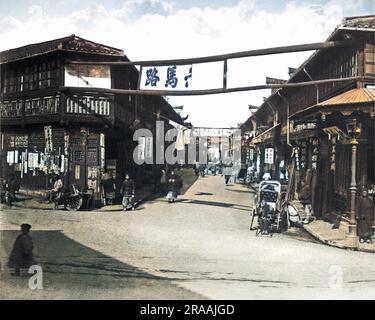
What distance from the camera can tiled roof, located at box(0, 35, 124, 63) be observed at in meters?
9.10

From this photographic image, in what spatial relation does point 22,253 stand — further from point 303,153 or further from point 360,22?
point 303,153

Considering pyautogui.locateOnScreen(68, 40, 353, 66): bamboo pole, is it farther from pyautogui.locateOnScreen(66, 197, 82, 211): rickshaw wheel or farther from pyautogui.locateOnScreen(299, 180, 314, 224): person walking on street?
pyautogui.locateOnScreen(299, 180, 314, 224): person walking on street

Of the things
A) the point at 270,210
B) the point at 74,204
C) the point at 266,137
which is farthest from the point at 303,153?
the point at 74,204

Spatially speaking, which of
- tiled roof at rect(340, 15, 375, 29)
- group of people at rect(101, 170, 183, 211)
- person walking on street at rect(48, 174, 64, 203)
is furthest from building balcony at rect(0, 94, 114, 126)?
tiled roof at rect(340, 15, 375, 29)

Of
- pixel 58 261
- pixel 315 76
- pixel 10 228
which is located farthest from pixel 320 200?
pixel 10 228

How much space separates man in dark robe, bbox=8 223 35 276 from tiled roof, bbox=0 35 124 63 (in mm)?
4444

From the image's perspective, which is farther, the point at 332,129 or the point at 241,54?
the point at 332,129

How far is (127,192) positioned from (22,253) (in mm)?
3306

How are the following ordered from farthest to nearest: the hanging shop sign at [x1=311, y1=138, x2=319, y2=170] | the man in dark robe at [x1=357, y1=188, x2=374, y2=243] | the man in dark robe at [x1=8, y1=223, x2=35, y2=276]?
the hanging shop sign at [x1=311, y1=138, x2=319, y2=170], the man in dark robe at [x1=357, y1=188, x2=374, y2=243], the man in dark robe at [x1=8, y1=223, x2=35, y2=276]

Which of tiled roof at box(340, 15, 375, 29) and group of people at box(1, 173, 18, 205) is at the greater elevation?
tiled roof at box(340, 15, 375, 29)

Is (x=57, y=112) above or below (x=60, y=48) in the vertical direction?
below

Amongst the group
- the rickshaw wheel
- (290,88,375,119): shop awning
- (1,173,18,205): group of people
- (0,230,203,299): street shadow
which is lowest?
(0,230,203,299): street shadow

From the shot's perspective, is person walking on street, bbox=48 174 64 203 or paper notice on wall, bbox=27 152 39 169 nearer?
person walking on street, bbox=48 174 64 203

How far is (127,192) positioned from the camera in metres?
10.2
